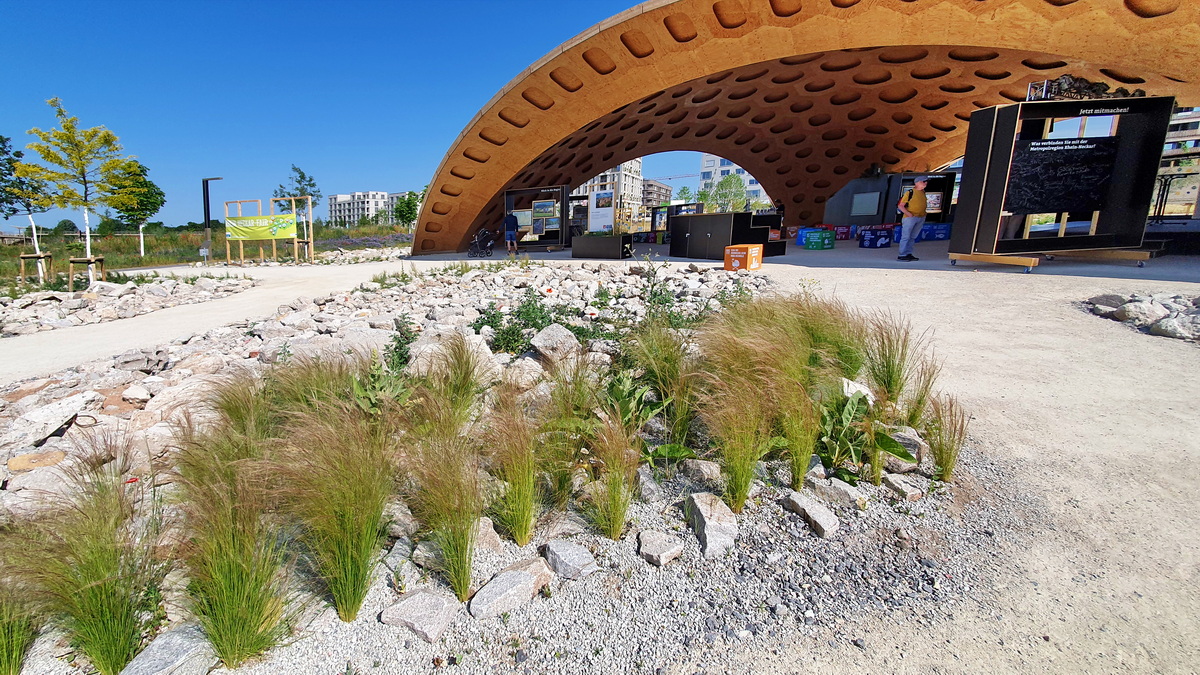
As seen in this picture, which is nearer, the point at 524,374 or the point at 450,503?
the point at 450,503

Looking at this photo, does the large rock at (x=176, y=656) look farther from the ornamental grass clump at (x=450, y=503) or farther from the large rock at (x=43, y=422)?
the large rock at (x=43, y=422)

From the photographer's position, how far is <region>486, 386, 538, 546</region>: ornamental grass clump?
211 centimetres

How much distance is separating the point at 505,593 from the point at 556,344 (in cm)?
240

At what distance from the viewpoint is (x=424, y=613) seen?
5.70 ft

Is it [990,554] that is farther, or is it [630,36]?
[630,36]

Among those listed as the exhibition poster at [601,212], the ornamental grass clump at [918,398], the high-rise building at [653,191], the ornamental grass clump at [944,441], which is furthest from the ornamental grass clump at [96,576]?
the high-rise building at [653,191]

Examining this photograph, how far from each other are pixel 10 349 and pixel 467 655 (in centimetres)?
846

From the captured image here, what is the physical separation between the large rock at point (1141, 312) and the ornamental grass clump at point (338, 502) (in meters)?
6.63

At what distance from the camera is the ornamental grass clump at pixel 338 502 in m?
1.78

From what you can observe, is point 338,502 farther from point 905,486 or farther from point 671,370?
point 905,486

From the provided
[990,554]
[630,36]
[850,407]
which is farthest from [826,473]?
[630,36]

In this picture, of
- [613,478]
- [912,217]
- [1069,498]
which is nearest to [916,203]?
[912,217]

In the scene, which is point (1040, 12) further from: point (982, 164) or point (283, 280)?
point (283, 280)

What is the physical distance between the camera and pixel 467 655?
1.61 metres
